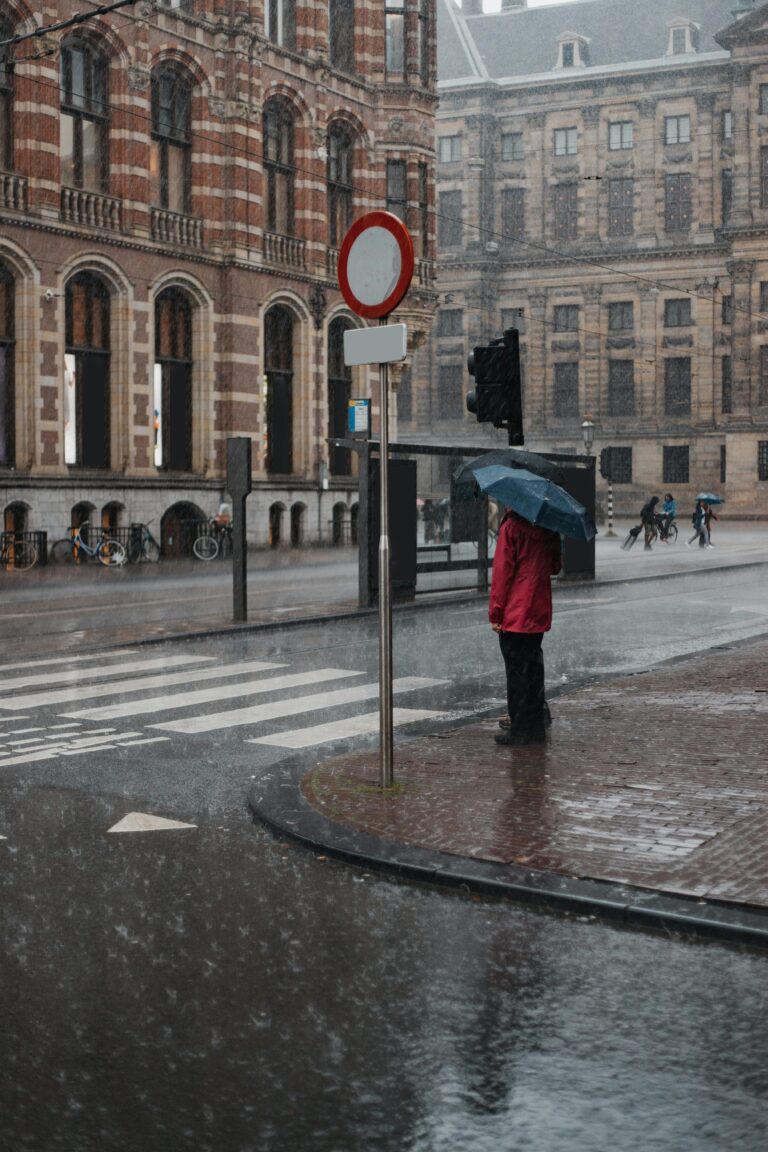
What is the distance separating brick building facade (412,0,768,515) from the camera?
71062 millimetres

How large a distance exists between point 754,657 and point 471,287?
214ft

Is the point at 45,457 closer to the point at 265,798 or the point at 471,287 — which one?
the point at 265,798

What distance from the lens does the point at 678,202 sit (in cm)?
7300

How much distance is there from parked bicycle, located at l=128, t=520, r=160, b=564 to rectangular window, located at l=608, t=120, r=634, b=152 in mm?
49958

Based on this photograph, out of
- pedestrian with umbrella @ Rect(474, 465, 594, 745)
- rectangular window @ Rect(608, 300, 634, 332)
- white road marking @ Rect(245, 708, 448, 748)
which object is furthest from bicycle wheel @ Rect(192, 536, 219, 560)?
rectangular window @ Rect(608, 300, 634, 332)

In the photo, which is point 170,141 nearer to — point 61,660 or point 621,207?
point 61,660

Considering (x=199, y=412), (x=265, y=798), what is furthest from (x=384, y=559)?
(x=199, y=412)

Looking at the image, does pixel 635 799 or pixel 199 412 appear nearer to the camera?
pixel 635 799

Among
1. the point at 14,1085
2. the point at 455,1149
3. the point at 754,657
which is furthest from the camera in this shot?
the point at 754,657

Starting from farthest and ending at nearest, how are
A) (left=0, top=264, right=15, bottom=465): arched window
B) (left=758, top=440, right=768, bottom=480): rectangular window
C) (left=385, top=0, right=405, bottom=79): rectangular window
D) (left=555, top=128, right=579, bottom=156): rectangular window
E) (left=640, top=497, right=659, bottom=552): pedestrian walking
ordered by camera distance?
(left=555, top=128, right=579, bottom=156): rectangular window
(left=758, top=440, right=768, bottom=480): rectangular window
(left=385, top=0, right=405, bottom=79): rectangular window
(left=640, top=497, right=659, bottom=552): pedestrian walking
(left=0, top=264, right=15, bottom=465): arched window

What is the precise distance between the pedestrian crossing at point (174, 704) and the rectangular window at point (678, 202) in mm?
64571

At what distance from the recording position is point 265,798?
7234mm

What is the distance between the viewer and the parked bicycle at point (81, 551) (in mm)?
28984

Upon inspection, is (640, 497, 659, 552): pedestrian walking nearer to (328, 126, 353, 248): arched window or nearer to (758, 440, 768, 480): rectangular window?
(328, 126, 353, 248): arched window
